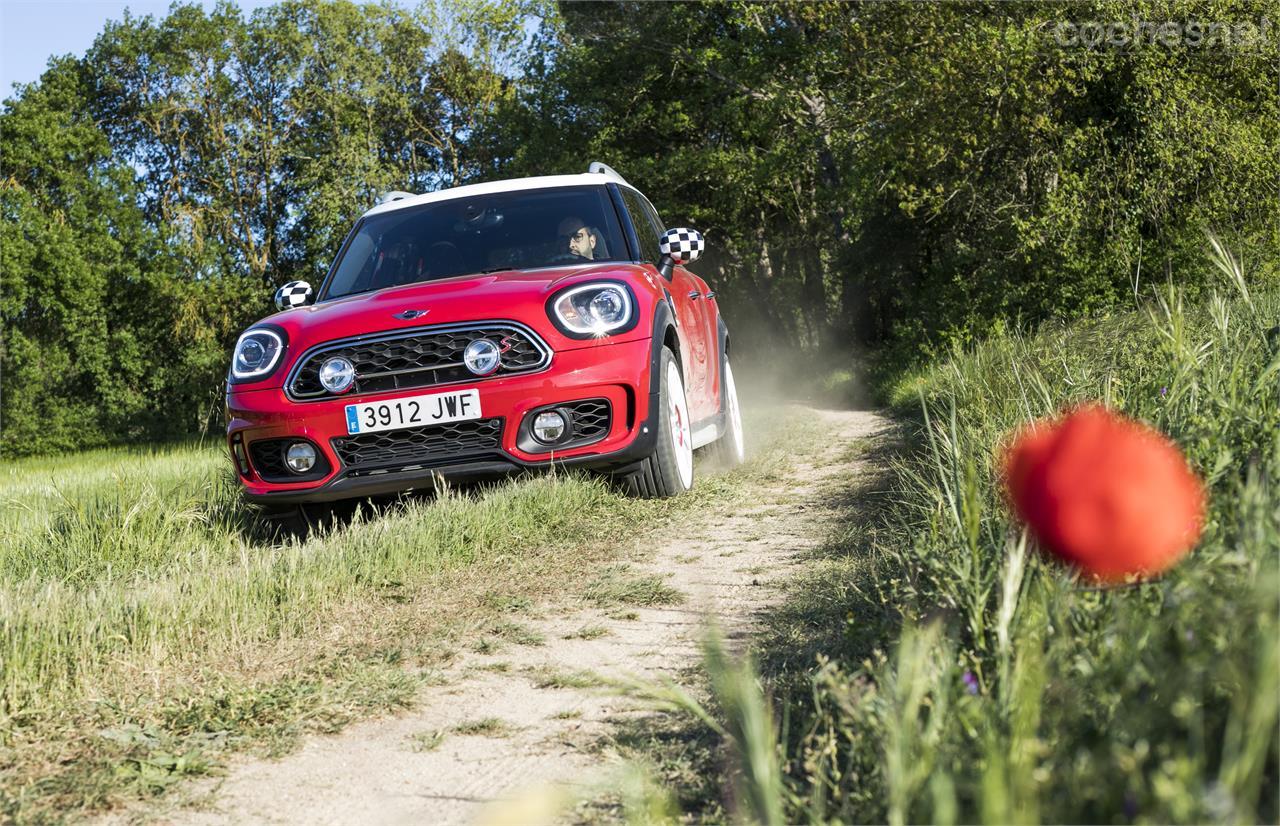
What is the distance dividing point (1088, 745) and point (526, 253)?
551 centimetres

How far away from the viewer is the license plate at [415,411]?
5727mm

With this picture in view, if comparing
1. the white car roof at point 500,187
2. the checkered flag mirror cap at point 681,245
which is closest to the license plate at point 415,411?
the checkered flag mirror cap at point 681,245

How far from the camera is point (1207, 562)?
2205mm

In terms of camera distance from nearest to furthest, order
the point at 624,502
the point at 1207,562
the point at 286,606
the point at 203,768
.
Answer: the point at 1207,562 → the point at 203,768 → the point at 286,606 → the point at 624,502

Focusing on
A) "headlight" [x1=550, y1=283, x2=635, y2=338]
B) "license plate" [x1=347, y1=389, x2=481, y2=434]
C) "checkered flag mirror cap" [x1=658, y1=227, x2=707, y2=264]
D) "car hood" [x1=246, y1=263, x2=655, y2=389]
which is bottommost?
"license plate" [x1=347, y1=389, x2=481, y2=434]

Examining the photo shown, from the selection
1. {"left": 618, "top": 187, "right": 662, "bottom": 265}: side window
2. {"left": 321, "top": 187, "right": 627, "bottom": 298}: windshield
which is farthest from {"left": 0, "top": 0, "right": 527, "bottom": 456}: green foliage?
{"left": 321, "top": 187, "right": 627, "bottom": 298}: windshield

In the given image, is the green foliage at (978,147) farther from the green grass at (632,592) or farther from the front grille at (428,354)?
the green grass at (632,592)

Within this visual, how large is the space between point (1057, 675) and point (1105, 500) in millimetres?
657

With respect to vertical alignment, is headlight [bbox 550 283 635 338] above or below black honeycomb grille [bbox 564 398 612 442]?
above

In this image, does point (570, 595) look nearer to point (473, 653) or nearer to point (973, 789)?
point (473, 653)

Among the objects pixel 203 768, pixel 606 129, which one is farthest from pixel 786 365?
pixel 203 768

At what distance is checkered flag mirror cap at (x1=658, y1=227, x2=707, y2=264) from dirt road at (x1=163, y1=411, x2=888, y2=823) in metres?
2.65

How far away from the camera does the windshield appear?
699cm

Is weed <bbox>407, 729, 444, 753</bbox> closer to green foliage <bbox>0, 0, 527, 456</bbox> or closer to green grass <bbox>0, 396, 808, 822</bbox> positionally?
green grass <bbox>0, 396, 808, 822</bbox>
